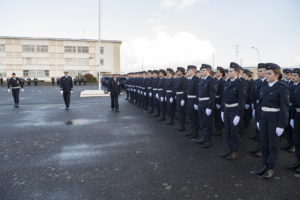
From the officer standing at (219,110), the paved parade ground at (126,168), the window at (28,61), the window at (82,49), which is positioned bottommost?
the paved parade ground at (126,168)

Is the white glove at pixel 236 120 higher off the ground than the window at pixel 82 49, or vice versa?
the window at pixel 82 49

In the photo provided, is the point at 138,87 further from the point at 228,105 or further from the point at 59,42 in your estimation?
the point at 59,42

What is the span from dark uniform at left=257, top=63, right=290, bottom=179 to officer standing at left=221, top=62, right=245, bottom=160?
825mm

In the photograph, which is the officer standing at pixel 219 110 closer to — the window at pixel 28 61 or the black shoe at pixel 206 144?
the black shoe at pixel 206 144

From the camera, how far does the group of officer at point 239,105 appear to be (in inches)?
190

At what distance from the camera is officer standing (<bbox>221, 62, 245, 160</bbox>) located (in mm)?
5859

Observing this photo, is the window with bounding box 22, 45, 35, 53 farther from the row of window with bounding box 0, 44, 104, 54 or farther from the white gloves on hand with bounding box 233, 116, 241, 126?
the white gloves on hand with bounding box 233, 116, 241, 126

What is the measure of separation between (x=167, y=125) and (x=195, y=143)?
107 inches

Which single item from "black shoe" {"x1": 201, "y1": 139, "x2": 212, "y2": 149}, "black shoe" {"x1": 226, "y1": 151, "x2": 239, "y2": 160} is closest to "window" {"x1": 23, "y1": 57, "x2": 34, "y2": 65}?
"black shoe" {"x1": 201, "y1": 139, "x2": 212, "y2": 149}

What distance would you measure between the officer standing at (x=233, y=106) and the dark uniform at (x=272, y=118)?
825 mm

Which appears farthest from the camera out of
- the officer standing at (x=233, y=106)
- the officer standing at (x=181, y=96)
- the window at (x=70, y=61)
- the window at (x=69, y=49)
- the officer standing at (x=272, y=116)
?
the window at (x=70, y=61)

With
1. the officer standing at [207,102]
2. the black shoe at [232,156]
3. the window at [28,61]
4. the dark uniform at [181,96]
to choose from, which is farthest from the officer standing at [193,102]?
the window at [28,61]

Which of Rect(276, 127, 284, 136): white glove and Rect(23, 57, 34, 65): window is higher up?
Rect(23, 57, 34, 65): window

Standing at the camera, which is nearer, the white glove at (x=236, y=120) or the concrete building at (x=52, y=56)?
the white glove at (x=236, y=120)
